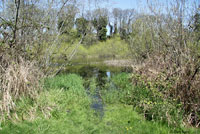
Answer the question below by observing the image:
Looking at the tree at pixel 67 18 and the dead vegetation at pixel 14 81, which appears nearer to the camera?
the dead vegetation at pixel 14 81

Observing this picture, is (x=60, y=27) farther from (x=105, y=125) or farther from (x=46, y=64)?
(x=105, y=125)

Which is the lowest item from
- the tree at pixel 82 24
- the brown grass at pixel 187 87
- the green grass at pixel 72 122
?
the green grass at pixel 72 122

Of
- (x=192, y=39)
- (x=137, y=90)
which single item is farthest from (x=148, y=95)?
(x=192, y=39)

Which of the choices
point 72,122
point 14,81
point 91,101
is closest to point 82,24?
point 91,101

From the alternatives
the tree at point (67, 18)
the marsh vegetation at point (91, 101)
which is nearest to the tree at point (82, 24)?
the tree at point (67, 18)

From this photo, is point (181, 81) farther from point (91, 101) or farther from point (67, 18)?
point (67, 18)

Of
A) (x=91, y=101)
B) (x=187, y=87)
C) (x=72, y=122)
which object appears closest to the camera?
(x=187, y=87)

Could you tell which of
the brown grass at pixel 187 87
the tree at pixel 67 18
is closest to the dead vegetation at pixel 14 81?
the tree at pixel 67 18

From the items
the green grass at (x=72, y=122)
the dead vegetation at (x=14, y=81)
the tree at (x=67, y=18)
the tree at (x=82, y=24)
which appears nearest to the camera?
the green grass at (x=72, y=122)

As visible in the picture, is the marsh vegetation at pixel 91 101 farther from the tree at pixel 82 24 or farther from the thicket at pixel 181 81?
the tree at pixel 82 24

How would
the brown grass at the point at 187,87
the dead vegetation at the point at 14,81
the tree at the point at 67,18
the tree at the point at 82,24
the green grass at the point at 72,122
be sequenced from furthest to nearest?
the tree at the point at 82,24 < the tree at the point at 67,18 < the dead vegetation at the point at 14,81 < the brown grass at the point at 187,87 < the green grass at the point at 72,122

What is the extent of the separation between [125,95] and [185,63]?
2.96 meters

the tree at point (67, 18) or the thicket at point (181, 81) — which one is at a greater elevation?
the tree at point (67, 18)

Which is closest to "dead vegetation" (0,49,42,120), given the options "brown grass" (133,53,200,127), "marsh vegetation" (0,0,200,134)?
"marsh vegetation" (0,0,200,134)
